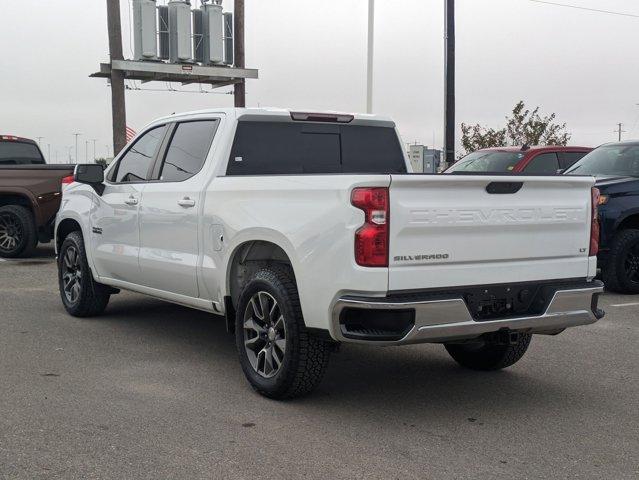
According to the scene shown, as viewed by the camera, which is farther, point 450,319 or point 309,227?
point 309,227

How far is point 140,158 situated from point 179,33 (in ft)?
70.8

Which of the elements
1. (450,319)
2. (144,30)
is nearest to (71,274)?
(450,319)

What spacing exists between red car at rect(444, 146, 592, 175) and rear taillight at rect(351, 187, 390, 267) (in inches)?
310

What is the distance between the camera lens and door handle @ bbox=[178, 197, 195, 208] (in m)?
6.04

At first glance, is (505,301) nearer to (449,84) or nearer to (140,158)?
(140,158)

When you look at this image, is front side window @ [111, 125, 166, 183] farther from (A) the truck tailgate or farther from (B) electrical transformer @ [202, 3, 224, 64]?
(B) electrical transformer @ [202, 3, 224, 64]

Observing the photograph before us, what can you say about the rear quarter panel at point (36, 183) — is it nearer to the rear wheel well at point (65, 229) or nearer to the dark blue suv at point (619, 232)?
the rear wheel well at point (65, 229)

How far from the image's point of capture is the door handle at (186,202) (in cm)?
604

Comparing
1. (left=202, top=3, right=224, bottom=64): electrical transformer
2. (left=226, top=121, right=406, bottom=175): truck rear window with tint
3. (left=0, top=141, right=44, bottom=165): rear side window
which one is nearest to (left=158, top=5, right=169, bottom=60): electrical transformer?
(left=202, top=3, right=224, bottom=64): electrical transformer

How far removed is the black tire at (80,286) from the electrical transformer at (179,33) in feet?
66.4

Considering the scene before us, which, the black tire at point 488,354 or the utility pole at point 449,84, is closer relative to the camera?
the black tire at point 488,354

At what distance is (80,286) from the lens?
7980 millimetres

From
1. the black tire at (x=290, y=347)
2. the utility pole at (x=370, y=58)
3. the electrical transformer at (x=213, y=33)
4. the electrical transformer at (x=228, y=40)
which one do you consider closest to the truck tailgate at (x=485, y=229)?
the black tire at (x=290, y=347)

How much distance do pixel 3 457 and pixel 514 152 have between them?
966 centimetres
